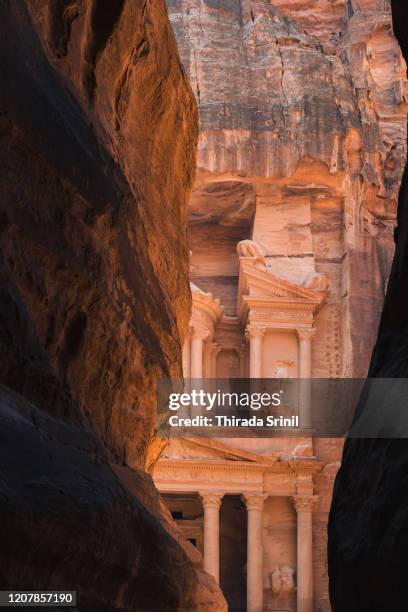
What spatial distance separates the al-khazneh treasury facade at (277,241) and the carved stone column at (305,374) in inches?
4.6

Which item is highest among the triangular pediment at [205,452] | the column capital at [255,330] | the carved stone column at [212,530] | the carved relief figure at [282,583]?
the column capital at [255,330]

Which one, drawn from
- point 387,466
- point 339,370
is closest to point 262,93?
point 339,370

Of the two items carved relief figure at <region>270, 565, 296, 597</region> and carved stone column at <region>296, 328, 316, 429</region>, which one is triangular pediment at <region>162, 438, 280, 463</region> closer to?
carved stone column at <region>296, 328, 316, 429</region>

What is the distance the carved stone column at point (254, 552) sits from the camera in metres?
35.8

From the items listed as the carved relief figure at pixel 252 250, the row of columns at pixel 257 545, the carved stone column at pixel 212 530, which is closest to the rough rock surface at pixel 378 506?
the carved stone column at pixel 212 530

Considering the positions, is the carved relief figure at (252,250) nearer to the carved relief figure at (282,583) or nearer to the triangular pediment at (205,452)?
the triangular pediment at (205,452)

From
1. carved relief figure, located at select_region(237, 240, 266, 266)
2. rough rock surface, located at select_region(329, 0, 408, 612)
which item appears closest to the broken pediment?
carved relief figure, located at select_region(237, 240, 266, 266)

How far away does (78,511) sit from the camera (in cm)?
577

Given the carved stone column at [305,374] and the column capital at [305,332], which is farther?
the column capital at [305,332]

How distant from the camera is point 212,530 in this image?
3641cm

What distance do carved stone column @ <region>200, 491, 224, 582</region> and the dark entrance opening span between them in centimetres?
151

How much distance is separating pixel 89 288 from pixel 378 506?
3.32m

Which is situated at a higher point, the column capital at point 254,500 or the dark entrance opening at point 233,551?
the column capital at point 254,500

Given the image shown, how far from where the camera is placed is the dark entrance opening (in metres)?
38.1
